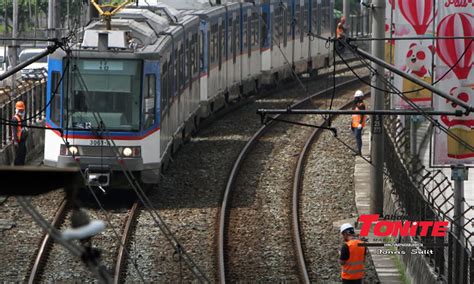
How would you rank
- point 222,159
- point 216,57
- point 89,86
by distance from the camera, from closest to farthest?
1. point 89,86
2. point 222,159
3. point 216,57

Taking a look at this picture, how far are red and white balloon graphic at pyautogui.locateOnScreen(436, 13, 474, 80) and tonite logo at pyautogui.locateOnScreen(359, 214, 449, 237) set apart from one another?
2.27m

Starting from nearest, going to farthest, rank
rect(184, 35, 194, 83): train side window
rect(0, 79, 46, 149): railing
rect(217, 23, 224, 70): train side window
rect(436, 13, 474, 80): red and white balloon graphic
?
rect(436, 13, 474, 80): red and white balloon graphic
rect(184, 35, 194, 83): train side window
rect(0, 79, 46, 149): railing
rect(217, 23, 224, 70): train side window

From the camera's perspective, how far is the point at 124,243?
21109 millimetres

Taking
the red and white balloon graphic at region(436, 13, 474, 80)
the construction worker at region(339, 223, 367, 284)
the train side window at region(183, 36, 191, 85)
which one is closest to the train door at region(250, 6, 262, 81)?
the train side window at region(183, 36, 191, 85)

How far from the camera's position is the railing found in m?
29.8

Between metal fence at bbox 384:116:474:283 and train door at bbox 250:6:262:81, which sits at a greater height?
train door at bbox 250:6:262:81

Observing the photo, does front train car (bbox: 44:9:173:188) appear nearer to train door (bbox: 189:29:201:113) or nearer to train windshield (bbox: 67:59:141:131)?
train windshield (bbox: 67:59:141:131)

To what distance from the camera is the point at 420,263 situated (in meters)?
18.1

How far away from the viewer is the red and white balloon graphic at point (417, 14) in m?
22.9

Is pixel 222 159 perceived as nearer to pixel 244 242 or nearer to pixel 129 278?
pixel 244 242

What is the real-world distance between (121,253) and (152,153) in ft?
15.1

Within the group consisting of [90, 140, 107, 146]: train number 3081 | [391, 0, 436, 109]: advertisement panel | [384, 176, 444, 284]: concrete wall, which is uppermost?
[391, 0, 436, 109]: advertisement panel

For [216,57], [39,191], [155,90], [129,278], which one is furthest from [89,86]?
[39,191]

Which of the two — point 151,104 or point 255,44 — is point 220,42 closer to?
point 255,44
